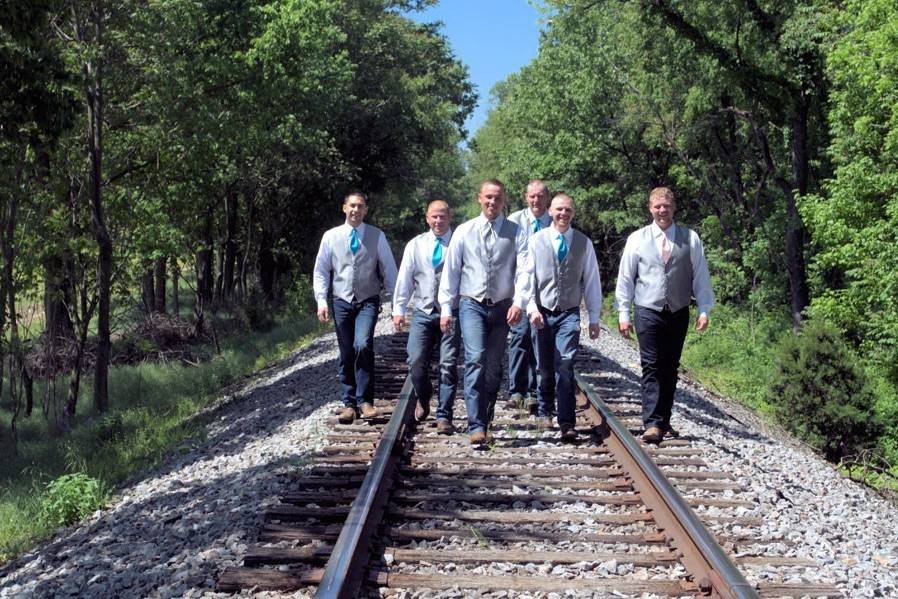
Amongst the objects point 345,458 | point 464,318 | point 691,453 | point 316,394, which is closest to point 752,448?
point 691,453

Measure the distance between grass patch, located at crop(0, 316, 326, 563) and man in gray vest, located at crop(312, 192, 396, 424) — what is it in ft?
6.62

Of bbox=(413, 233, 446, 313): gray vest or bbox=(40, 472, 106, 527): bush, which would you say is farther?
bbox=(413, 233, 446, 313): gray vest

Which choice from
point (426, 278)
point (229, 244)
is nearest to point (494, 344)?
point (426, 278)

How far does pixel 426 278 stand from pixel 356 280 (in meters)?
0.66

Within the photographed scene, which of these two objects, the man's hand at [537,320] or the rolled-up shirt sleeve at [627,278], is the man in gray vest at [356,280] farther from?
the rolled-up shirt sleeve at [627,278]

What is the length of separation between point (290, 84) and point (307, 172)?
10131 millimetres

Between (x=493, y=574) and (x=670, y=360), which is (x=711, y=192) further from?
(x=493, y=574)

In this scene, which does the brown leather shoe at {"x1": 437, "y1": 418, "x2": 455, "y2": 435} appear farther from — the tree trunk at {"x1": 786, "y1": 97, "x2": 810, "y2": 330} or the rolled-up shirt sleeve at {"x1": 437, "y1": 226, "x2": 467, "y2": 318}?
the tree trunk at {"x1": 786, "y1": 97, "x2": 810, "y2": 330}

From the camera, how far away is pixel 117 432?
11297 millimetres

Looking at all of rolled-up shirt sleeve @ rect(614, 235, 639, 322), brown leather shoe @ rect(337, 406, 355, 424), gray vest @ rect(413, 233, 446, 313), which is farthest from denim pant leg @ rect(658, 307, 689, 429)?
brown leather shoe @ rect(337, 406, 355, 424)

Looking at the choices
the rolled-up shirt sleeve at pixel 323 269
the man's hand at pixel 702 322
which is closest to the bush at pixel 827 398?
the man's hand at pixel 702 322

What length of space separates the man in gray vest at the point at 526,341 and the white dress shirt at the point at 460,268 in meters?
0.80

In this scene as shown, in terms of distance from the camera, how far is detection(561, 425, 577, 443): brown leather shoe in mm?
7539

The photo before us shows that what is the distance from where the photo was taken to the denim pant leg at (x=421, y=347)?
7836mm
